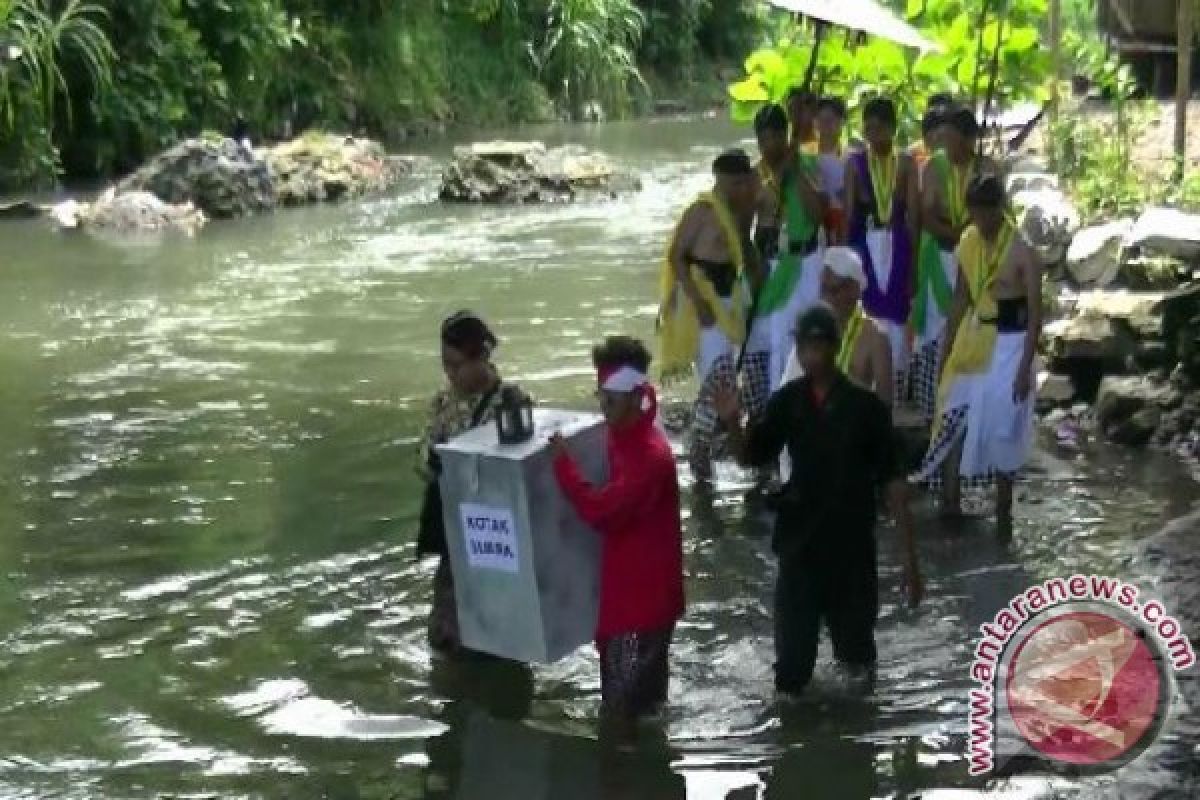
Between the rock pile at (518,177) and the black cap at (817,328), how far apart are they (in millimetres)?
15274

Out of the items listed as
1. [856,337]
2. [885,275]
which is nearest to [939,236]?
[885,275]

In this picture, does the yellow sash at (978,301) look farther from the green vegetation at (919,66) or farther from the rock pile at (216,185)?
the rock pile at (216,185)

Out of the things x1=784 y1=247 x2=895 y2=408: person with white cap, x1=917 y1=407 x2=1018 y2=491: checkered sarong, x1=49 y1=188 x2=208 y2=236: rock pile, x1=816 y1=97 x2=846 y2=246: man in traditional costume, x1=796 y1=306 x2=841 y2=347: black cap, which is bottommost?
x1=917 y1=407 x2=1018 y2=491: checkered sarong

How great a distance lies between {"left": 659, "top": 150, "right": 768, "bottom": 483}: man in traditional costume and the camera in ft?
26.5

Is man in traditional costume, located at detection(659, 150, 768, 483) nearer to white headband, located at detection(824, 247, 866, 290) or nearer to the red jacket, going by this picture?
white headband, located at detection(824, 247, 866, 290)

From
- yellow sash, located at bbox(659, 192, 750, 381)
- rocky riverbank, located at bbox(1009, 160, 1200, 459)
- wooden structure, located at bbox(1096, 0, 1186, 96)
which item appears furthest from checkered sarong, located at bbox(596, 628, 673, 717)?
wooden structure, located at bbox(1096, 0, 1186, 96)

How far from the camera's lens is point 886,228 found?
8812 mm

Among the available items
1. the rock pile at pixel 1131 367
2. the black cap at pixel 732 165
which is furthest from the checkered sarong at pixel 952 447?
the rock pile at pixel 1131 367

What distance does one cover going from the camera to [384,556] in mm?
→ 7496

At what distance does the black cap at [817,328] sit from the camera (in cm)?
531

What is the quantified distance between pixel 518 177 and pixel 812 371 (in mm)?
15657

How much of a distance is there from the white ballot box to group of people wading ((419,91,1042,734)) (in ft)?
0.30

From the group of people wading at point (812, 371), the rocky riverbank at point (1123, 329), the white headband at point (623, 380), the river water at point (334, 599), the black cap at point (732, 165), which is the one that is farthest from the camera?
the rocky riverbank at point (1123, 329)

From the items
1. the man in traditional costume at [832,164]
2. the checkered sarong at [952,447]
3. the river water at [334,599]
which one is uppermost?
the man in traditional costume at [832,164]
